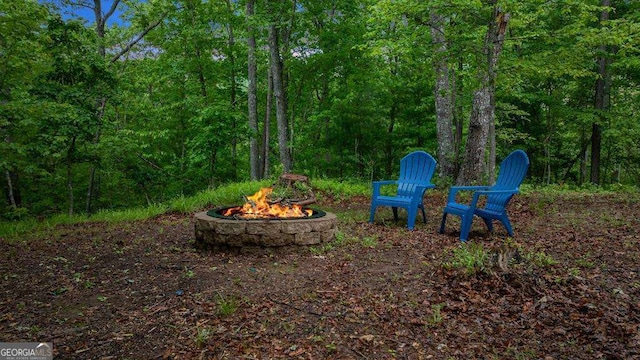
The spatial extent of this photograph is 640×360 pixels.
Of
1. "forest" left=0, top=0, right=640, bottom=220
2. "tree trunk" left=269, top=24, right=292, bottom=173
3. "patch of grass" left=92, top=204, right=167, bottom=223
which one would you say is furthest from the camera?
"tree trunk" left=269, top=24, right=292, bottom=173

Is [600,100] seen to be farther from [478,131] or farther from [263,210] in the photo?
[263,210]

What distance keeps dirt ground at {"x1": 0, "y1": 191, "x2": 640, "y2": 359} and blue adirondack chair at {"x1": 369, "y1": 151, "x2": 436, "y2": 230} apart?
2.21 ft

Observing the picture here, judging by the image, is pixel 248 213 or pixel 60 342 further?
pixel 248 213

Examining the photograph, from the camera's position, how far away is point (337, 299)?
2.67m

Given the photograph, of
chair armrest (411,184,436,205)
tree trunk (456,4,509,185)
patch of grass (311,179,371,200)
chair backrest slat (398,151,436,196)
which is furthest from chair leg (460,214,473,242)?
patch of grass (311,179,371,200)

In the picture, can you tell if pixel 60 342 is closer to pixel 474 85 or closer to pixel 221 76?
pixel 474 85

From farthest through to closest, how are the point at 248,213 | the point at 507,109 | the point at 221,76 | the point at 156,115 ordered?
1. the point at 221,76
2. the point at 156,115
3. the point at 507,109
4. the point at 248,213

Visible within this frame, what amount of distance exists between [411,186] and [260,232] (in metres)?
2.49

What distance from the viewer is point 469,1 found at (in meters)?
5.30

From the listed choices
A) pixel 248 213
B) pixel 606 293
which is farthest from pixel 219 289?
pixel 606 293

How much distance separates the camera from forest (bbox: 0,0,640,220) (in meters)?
6.05

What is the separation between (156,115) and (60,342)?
1011cm

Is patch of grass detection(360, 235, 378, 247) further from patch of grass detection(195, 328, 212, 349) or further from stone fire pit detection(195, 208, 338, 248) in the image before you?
patch of grass detection(195, 328, 212, 349)

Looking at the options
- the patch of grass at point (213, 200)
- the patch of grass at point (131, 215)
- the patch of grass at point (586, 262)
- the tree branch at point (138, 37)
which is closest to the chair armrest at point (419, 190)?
the patch of grass at point (586, 262)
